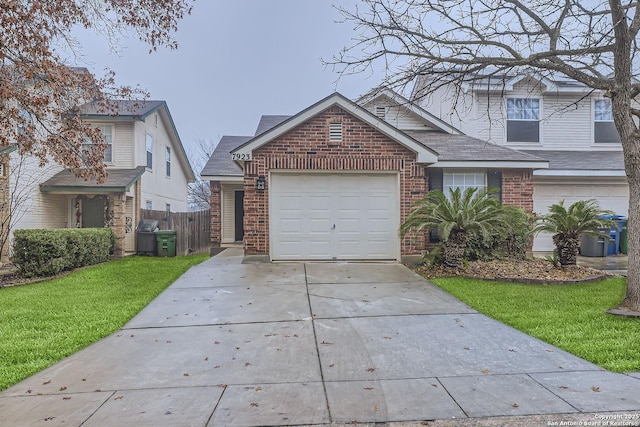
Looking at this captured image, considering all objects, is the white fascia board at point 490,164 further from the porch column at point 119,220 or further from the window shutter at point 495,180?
the porch column at point 119,220

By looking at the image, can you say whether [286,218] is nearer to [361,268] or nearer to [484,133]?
[361,268]

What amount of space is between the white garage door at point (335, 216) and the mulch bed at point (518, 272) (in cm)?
161

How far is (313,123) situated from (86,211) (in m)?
10.1

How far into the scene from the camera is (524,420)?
2863 millimetres

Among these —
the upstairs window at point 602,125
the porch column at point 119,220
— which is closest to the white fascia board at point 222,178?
the porch column at point 119,220

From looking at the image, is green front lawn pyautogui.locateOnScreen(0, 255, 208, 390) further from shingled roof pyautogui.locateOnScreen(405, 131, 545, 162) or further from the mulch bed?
shingled roof pyautogui.locateOnScreen(405, 131, 545, 162)

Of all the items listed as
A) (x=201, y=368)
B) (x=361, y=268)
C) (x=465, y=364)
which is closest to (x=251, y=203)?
(x=361, y=268)

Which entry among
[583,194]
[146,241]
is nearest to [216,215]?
[146,241]

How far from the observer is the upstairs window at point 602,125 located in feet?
46.8

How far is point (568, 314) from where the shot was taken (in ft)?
18.3

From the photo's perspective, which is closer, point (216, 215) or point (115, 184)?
point (115, 184)

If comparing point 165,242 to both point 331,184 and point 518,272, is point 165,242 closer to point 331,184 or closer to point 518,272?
point 331,184

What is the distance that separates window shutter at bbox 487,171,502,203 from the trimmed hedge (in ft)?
38.3

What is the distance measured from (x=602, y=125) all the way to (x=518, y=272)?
382 inches
